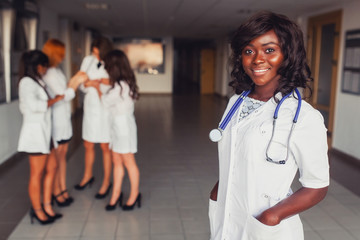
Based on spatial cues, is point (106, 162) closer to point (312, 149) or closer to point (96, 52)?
point (96, 52)

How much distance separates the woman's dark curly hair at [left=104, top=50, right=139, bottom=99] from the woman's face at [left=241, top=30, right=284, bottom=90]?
6.65 feet

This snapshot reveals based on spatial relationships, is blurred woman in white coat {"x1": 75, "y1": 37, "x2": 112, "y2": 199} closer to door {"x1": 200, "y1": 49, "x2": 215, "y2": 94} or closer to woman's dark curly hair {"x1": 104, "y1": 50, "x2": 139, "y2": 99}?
woman's dark curly hair {"x1": 104, "y1": 50, "x2": 139, "y2": 99}

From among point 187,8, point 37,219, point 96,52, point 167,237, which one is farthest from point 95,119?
point 187,8

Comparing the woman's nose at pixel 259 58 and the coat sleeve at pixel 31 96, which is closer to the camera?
the woman's nose at pixel 259 58

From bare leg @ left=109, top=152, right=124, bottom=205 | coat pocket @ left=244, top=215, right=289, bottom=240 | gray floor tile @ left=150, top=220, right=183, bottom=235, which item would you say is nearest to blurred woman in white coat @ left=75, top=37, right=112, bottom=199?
bare leg @ left=109, top=152, right=124, bottom=205

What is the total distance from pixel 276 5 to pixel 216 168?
3394 millimetres

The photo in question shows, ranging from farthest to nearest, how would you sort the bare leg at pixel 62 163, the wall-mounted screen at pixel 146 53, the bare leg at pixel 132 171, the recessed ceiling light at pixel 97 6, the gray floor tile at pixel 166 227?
the wall-mounted screen at pixel 146 53, the recessed ceiling light at pixel 97 6, the bare leg at pixel 62 163, the bare leg at pixel 132 171, the gray floor tile at pixel 166 227

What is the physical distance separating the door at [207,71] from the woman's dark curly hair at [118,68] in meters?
13.4

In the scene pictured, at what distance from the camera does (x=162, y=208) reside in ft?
11.7

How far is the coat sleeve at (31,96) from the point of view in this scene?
9.32ft

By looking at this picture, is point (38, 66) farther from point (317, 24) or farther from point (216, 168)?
point (317, 24)

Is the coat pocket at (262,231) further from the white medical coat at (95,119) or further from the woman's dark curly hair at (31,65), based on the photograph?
the white medical coat at (95,119)

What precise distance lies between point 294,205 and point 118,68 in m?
2.32

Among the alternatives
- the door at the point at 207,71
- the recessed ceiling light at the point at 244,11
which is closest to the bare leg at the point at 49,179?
the recessed ceiling light at the point at 244,11
